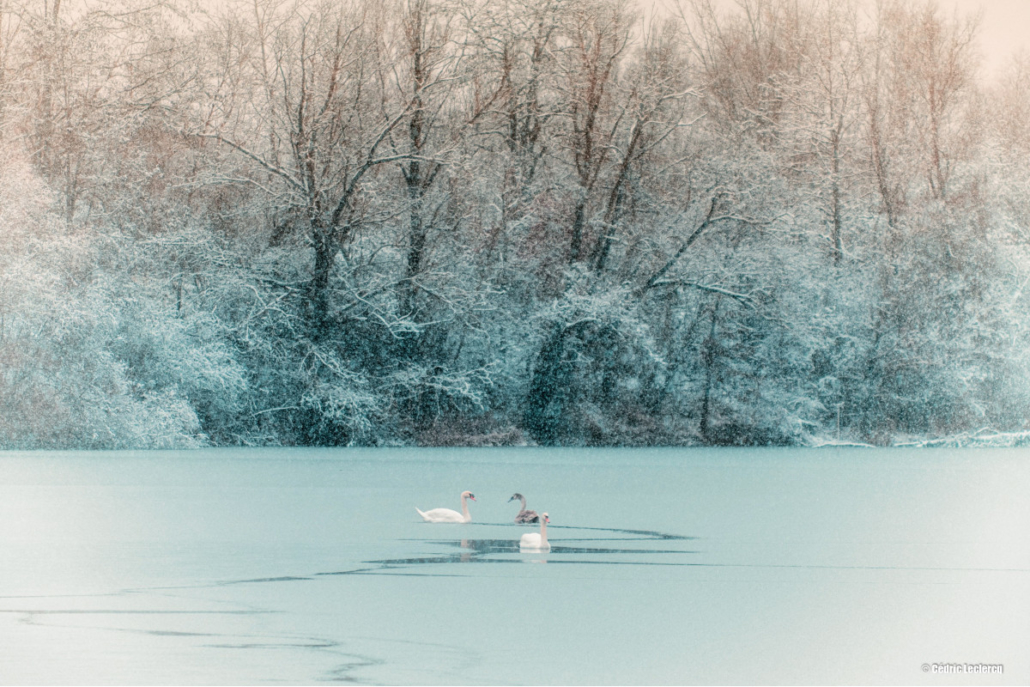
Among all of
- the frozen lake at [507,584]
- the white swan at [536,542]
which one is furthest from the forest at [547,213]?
the white swan at [536,542]

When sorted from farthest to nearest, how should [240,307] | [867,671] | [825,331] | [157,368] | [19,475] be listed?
[825,331] < [240,307] < [157,368] < [19,475] < [867,671]

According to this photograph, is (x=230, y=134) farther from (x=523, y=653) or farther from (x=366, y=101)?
(x=523, y=653)

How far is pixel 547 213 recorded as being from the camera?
3244 cm

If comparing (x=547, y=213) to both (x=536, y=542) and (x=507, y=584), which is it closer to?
(x=536, y=542)

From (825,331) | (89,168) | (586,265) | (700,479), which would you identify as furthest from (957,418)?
(89,168)

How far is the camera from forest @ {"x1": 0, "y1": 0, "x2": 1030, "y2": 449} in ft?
98.5

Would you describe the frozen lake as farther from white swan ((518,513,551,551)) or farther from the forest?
the forest

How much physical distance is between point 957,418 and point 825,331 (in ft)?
10.8

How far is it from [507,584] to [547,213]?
2327 centimetres

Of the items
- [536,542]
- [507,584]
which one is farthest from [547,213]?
[507,584]

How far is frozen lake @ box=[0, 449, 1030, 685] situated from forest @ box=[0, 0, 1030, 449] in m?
11.3

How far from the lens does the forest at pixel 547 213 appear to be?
3002cm

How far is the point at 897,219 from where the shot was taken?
32.8 m

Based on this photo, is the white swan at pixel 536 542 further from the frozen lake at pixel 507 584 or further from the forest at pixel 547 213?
the forest at pixel 547 213
